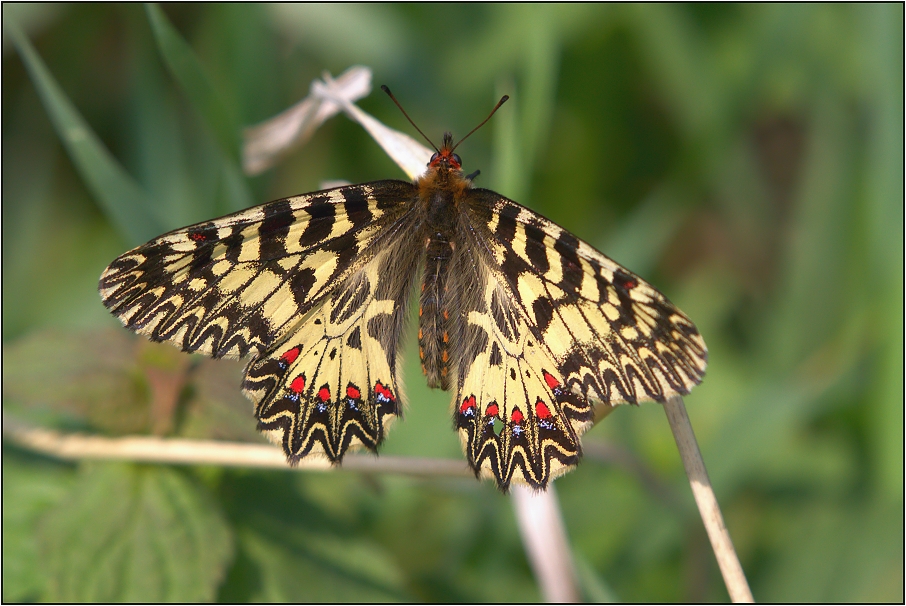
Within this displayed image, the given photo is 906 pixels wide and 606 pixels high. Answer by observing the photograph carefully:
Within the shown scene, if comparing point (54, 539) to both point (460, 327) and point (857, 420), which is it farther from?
point (857, 420)

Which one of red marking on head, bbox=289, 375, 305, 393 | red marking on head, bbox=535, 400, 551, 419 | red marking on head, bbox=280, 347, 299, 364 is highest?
red marking on head, bbox=280, 347, 299, 364

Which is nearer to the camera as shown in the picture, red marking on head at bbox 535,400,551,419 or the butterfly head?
red marking on head at bbox 535,400,551,419

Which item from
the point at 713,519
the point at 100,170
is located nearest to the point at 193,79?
the point at 100,170

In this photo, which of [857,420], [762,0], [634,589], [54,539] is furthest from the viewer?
[762,0]

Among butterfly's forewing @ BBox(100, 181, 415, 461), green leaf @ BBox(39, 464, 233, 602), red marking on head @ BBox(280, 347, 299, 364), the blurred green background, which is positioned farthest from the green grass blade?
green leaf @ BBox(39, 464, 233, 602)

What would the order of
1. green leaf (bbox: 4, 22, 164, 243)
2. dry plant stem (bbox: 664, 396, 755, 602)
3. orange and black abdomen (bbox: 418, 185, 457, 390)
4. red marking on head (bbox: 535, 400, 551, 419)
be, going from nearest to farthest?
dry plant stem (bbox: 664, 396, 755, 602) → red marking on head (bbox: 535, 400, 551, 419) → orange and black abdomen (bbox: 418, 185, 457, 390) → green leaf (bbox: 4, 22, 164, 243)

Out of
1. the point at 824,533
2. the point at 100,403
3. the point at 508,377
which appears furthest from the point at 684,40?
the point at 100,403

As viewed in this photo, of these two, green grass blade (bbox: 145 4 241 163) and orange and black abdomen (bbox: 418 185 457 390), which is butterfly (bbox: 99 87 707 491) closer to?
orange and black abdomen (bbox: 418 185 457 390)

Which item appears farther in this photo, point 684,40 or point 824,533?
point 684,40

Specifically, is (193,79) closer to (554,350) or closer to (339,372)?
(339,372)
